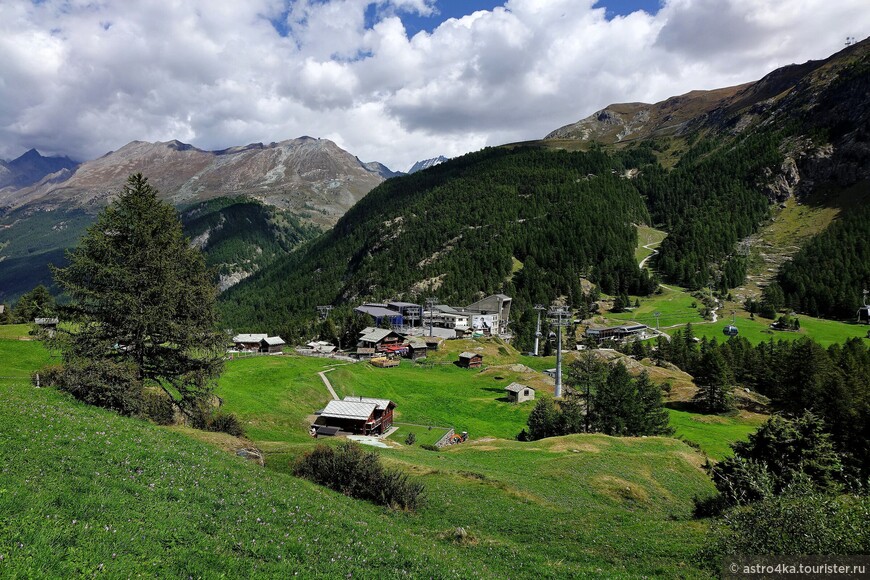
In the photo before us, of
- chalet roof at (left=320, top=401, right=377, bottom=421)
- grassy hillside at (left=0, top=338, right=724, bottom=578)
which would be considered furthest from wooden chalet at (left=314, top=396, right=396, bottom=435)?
grassy hillside at (left=0, top=338, right=724, bottom=578)

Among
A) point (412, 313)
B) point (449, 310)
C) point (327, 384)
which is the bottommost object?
point (327, 384)

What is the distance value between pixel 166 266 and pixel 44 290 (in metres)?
→ 109

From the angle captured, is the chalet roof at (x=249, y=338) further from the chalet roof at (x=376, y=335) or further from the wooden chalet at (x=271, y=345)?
the chalet roof at (x=376, y=335)

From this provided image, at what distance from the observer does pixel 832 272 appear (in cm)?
16712

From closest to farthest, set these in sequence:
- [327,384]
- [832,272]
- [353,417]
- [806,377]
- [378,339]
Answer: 1. [353,417]
2. [327,384]
3. [806,377]
4. [378,339]
5. [832,272]

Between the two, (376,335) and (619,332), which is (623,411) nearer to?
(376,335)

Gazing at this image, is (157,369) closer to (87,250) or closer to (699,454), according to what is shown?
(87,250)

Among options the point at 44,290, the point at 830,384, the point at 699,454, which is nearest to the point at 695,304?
the point at 830,384

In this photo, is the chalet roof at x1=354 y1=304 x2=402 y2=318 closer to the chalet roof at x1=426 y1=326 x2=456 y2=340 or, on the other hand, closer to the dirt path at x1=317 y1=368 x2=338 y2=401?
the chalet roof at x1=426 y1=326 x2=456 y2=340

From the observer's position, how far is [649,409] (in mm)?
64125

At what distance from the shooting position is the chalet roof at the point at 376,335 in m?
120

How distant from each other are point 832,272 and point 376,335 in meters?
175

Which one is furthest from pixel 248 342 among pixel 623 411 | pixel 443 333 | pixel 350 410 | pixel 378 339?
pixel 623 411

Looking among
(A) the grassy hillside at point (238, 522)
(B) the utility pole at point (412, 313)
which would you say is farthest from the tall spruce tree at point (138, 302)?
(B) the utility pole at point (412, 313)
